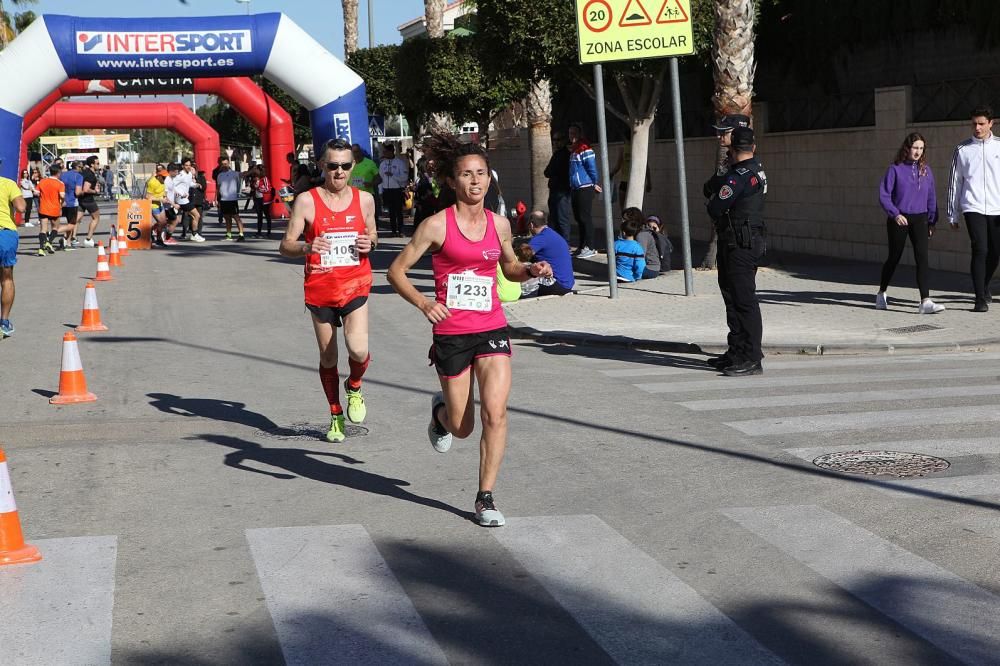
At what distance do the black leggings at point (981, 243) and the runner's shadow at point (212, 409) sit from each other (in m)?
7.42

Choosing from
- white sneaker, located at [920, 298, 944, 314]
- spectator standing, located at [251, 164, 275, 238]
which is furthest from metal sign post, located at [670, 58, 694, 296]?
spectator standing, located at [251, 164, 275, 238]

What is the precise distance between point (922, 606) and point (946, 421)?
3.78 m

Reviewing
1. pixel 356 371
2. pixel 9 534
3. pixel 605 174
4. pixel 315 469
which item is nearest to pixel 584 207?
pixel 605 174

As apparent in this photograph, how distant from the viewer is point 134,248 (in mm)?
30469

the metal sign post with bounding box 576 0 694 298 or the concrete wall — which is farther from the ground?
the metal sign post with bounding box 576 0 694 298

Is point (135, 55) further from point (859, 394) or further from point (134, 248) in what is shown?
point (859, 394)

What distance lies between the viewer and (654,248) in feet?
61.1

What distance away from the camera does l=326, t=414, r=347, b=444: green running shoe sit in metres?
8.91

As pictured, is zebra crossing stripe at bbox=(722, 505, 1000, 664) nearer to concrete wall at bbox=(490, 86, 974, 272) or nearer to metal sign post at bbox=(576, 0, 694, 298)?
metal sign post at bbox=(576, 0, 694, 298)

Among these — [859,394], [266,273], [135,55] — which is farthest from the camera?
[135,55]

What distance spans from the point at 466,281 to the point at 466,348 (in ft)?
1.04

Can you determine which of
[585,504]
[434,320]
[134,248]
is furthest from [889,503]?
[134,248]

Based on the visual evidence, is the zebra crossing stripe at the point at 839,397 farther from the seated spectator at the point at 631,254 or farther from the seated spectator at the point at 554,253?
the seated spectator at the point at 631,254

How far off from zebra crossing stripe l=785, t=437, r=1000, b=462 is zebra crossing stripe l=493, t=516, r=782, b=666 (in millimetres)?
1917
